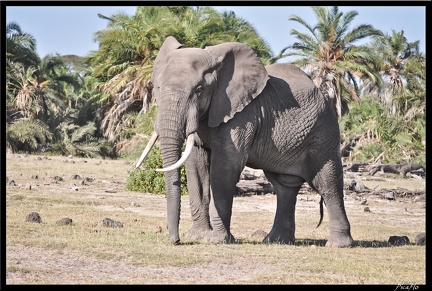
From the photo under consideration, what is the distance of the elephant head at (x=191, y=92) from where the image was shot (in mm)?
10773

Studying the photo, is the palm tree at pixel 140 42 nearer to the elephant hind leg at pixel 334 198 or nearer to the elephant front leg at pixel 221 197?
the elephant hind leg at pixel 334 198

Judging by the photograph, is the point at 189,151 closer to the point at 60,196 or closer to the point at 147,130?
the point at 60,196

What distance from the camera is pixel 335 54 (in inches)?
1497

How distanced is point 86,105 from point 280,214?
122ft

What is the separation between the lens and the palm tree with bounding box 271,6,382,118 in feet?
123

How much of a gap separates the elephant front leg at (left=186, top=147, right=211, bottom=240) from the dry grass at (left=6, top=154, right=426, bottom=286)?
1.05ft

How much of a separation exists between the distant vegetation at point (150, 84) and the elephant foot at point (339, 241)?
20629mm

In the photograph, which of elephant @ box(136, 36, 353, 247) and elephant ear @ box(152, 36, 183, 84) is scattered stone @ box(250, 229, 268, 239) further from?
elephant ear @ box(152, 36, 183, 84)

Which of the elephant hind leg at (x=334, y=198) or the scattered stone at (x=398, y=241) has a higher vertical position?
the elephant hind leg at (x=334, y=198)

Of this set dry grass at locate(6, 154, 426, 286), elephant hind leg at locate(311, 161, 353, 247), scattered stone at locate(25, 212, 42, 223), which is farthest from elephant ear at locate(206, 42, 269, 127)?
scattered stone at locate(25, 212, 42, 223)

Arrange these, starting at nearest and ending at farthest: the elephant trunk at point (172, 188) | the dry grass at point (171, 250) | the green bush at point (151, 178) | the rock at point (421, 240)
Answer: the dry grass at point (171, 250) < the elephant trunk at point (172, 188) < the rock at point (421, 240) < the green bush at point (151, 178)

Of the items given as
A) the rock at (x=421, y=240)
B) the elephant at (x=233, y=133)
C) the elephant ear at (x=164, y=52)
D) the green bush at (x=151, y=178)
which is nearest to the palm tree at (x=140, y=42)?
the green bush at (x=151, y=178)

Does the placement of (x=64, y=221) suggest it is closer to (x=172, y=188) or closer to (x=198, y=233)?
(x=198, y=233)

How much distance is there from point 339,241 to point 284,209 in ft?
2.99
